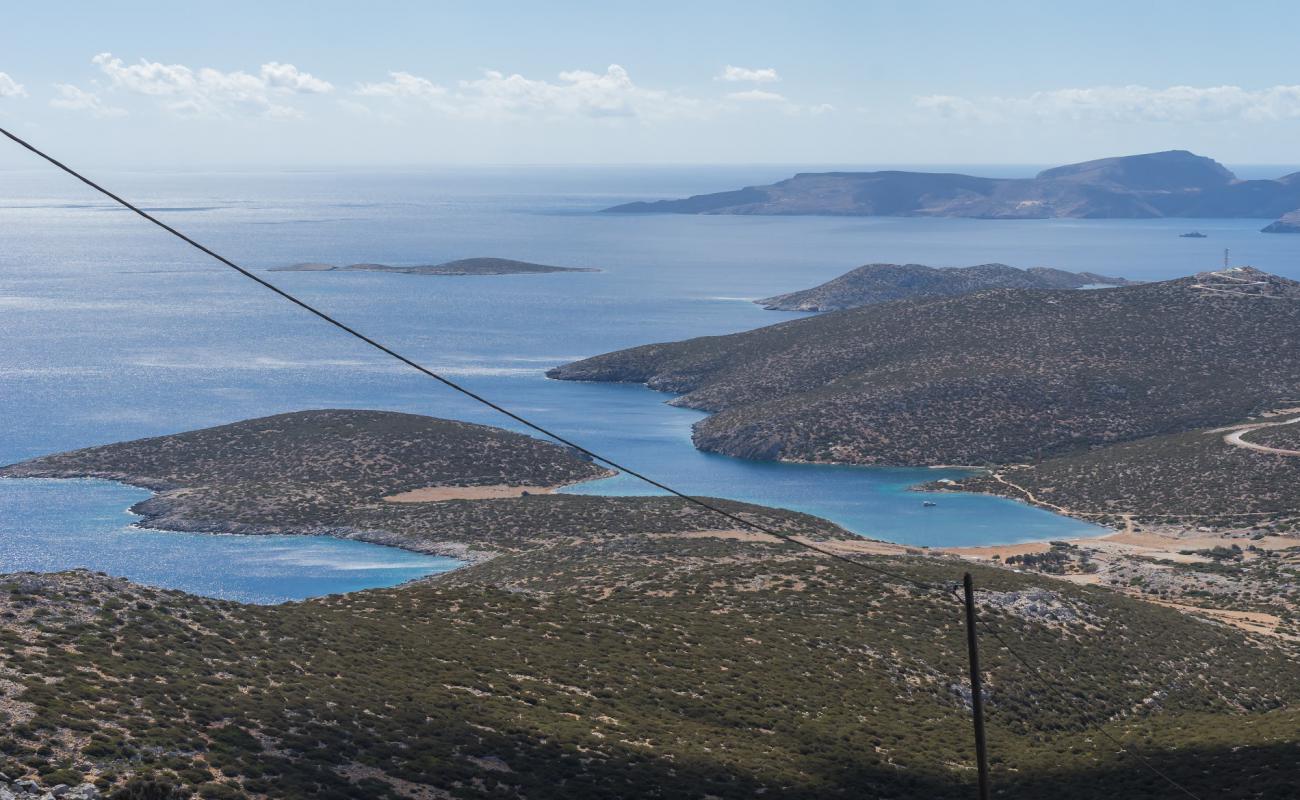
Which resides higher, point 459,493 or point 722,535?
point 722,535

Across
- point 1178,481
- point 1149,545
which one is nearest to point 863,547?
point 1149,545

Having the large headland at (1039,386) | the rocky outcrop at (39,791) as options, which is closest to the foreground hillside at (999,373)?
the large headland at (1039,386)

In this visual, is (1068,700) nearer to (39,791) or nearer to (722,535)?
(39,791)

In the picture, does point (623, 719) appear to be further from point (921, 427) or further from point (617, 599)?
point (921, 427)

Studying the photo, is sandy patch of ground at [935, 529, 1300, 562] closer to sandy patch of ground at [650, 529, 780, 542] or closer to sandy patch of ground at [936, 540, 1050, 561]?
sandy patch of ground at [936, 540, 1050, 561]

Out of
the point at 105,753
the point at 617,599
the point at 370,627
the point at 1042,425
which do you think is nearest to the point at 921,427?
the point at 1042,425

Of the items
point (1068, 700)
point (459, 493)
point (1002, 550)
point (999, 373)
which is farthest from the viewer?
point (999, 373)

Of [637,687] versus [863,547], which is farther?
[863,547]
